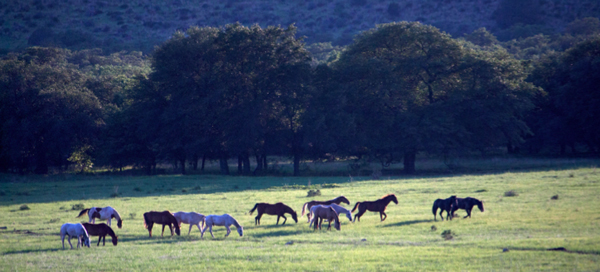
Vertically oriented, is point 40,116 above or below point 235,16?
below

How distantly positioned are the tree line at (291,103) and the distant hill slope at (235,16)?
8725 cm

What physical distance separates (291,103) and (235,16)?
138 meters

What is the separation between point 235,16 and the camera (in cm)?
18038

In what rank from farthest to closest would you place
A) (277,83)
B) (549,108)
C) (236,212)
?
(549,108), (277,83), (236,212)

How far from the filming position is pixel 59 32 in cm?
14462

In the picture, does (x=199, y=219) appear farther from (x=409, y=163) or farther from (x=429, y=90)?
(x=429, y=90)

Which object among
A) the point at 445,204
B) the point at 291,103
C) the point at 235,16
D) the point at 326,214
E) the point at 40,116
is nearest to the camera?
the point at 326,214

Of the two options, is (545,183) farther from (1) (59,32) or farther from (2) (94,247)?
(1) (59,32)

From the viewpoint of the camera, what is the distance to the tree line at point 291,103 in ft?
164

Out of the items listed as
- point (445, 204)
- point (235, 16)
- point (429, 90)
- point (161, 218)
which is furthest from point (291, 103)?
point (235, 16)

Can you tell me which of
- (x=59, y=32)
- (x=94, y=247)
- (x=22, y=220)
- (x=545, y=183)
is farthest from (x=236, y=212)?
(x=59, y=32)

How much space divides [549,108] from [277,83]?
122 feet

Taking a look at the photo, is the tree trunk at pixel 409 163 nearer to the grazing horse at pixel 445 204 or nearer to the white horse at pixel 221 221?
the grazing horse at pixel 445 204

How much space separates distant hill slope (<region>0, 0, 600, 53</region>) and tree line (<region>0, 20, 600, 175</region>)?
8725 centimetres
